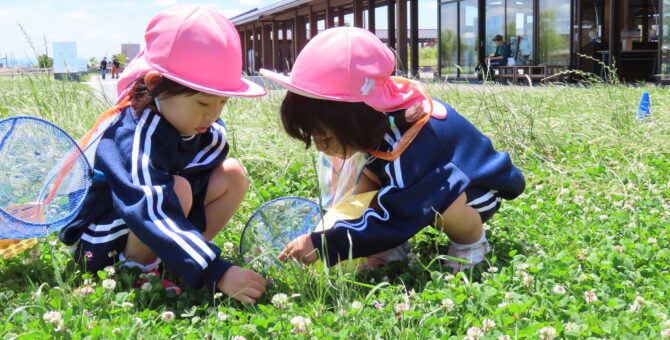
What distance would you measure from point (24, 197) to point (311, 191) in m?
1.54

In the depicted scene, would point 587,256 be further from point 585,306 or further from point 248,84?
point 248,84

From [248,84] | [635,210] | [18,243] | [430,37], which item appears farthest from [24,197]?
[430,37]

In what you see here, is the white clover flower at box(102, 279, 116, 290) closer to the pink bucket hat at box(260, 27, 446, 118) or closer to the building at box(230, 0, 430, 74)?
the pink bucket hat at box(260, 27, 446, 118)

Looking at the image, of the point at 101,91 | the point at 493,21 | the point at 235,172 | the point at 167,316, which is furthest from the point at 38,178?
the point at 493,21

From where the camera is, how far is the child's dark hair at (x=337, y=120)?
6.94ft

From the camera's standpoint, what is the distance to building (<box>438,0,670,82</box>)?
15.5 m

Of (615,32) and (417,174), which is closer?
(417,174)

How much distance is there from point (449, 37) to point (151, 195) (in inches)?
740

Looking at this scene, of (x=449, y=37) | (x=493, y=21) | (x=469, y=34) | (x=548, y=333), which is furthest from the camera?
(x=449, y=37)

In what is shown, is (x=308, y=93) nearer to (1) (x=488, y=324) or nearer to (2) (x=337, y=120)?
(2) (x=337, y=120)

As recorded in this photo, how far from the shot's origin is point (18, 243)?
228 centimetres

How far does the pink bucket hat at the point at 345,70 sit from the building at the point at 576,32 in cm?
1281

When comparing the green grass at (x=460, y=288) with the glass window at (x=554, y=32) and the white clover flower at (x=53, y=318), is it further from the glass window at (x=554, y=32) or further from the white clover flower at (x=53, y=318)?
the glass window at (x=554, y=32)

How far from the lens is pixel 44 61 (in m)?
4.75
